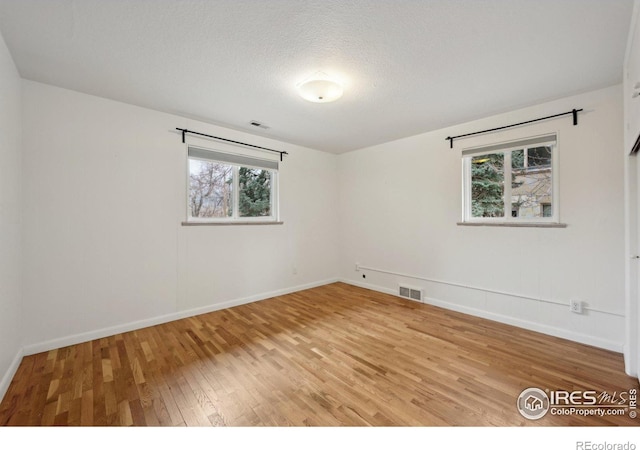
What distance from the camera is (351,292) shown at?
4.38 metres

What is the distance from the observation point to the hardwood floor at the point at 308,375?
161 centimetres

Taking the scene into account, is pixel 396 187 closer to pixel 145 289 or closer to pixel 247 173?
pixel 247 173

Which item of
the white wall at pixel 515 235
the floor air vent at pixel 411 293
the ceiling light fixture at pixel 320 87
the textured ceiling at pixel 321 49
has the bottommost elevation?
the floor air vent at pixel 411 293

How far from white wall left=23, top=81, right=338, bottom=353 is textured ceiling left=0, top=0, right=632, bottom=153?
0.33 m

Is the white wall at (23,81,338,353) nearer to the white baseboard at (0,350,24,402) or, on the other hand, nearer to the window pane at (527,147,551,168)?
the white baseboard at (0,350,24,402)

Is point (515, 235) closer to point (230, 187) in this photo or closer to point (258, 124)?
point (258, 124)

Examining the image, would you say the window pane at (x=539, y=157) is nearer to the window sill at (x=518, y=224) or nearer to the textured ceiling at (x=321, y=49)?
the textured ceiling at (x=321, y=49)

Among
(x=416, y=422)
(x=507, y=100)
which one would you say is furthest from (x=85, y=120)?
(x=507, y=100)

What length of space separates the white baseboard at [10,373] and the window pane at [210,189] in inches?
76.5

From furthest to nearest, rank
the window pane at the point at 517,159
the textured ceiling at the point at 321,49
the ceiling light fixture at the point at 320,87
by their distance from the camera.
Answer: the window pane at the point at 517,159 < the ceiling light fixture at the point at 320,87 < the textured ceiling at the point at 321,49

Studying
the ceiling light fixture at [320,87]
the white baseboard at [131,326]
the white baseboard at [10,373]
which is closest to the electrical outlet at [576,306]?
the ceiling light fixture at [320,87]

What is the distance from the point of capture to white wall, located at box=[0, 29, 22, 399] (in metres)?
1.86

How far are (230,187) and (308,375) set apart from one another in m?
2.74

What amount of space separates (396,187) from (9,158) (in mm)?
4236
